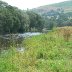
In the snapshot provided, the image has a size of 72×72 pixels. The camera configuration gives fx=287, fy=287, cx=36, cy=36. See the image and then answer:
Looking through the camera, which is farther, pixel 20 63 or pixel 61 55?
pixel 61 55

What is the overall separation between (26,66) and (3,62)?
106cm

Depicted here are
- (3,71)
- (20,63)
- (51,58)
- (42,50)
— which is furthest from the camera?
(42,50)

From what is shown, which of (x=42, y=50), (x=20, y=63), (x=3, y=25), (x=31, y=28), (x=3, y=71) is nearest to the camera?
(x=3, y=71)

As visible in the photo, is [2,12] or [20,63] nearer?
[20,63]

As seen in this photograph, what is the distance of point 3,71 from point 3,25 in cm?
5856

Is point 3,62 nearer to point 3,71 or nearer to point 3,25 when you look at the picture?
point 3,71

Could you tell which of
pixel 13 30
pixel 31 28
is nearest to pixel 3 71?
pixel 13 30

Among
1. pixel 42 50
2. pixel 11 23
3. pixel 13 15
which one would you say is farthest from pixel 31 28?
pixel 42 50

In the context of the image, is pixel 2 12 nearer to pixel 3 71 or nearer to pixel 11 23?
pixel 11 23

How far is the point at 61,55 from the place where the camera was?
49.2 ft

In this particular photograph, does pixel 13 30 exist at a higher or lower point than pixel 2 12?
lower

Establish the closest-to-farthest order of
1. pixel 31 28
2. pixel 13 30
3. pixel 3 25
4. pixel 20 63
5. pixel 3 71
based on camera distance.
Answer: pixel 3 71 → pixel 20 63 → pixel 3 25 → pixel 13 30 → pixel 31 28

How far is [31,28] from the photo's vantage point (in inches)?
3730

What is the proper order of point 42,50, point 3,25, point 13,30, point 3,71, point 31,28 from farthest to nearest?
point 31,28 < point 13,30 < point 3,25 < point 42,50 < point 3,71
